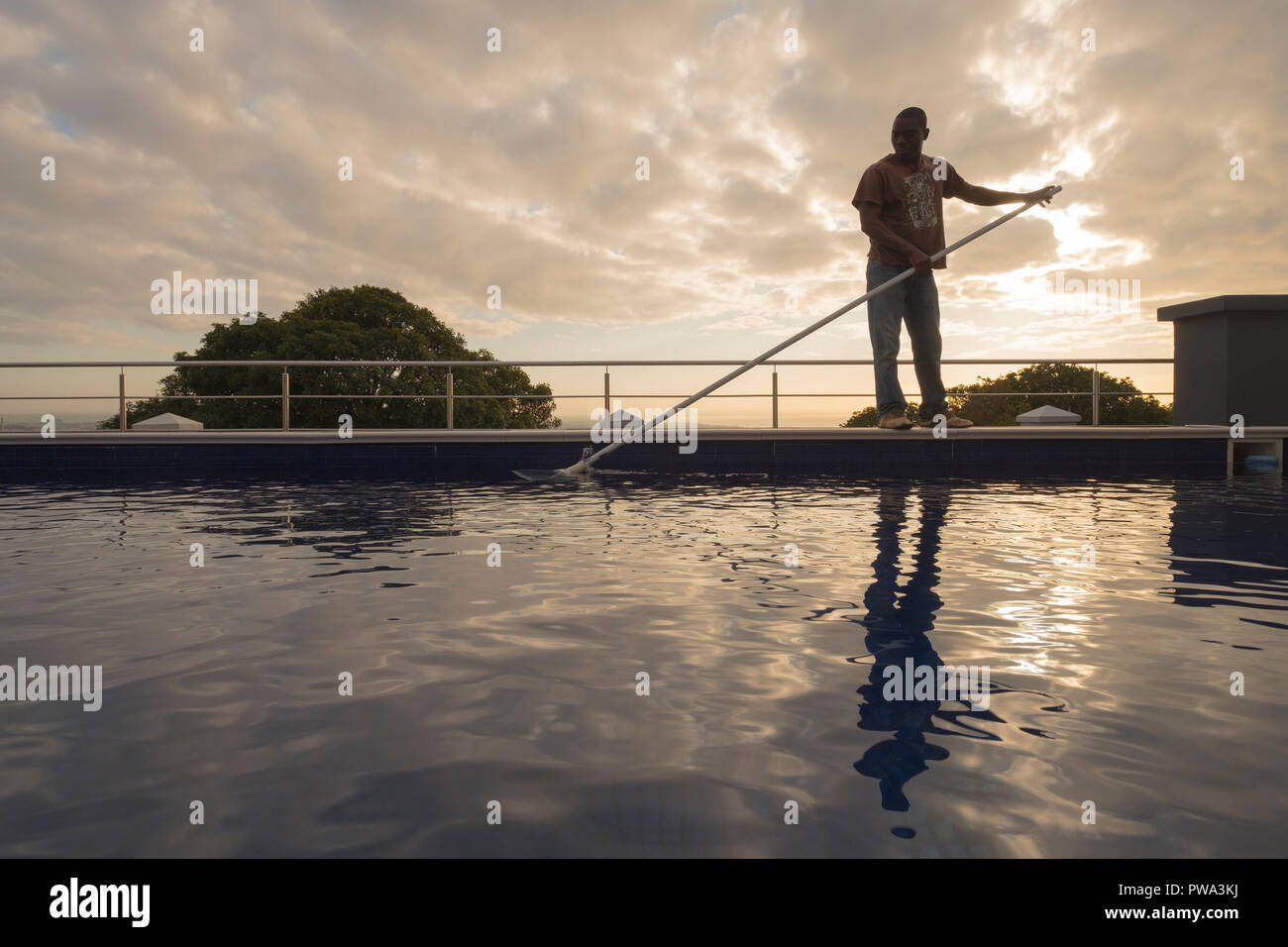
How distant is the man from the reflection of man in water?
9.62 ft

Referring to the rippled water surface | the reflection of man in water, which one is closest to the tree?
the rippled water surface

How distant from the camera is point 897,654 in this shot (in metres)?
2.34

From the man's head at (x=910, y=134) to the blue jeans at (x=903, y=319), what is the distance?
0.83 meters

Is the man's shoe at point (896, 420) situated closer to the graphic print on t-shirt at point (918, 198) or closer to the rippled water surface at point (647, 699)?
the graphic print on t-shirt at point (918, 198)

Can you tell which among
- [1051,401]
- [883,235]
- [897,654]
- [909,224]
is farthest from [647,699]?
[1051,401]

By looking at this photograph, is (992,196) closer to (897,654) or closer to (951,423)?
(951,423)

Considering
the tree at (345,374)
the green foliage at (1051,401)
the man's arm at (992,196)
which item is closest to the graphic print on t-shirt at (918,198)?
the man's arm at (992,196)

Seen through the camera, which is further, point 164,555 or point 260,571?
point 164,555

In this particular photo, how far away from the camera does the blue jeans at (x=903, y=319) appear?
7055mm

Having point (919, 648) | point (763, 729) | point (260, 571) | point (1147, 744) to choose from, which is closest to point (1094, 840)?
point (1147, 744)
